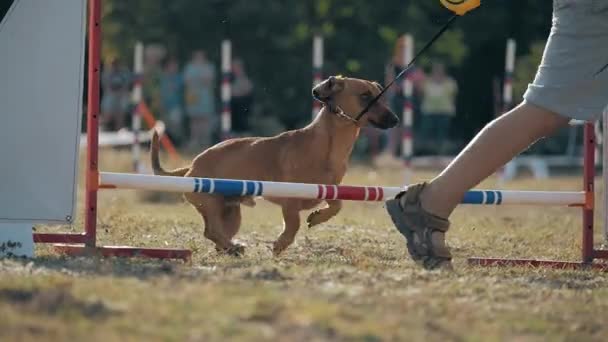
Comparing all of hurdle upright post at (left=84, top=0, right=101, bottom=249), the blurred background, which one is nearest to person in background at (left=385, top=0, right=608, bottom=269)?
hurdle upright post at (left=84, top=0, right=101, bottom=249)

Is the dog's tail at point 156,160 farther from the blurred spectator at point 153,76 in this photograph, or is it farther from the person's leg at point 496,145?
the blurred spectator at point 153,76

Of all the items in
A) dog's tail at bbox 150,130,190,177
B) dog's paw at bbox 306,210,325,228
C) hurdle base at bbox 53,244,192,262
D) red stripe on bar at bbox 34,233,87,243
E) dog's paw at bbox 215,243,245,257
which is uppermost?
dog's tail at bbox 150,130,190,177

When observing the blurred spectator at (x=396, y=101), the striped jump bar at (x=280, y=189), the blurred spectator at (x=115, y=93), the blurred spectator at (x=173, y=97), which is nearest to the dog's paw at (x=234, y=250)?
the striped jump bar at (x=280, y=189)

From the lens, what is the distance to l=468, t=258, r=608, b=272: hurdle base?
635 centimetres

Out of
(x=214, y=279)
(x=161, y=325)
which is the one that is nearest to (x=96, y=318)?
(x=161, y=325)

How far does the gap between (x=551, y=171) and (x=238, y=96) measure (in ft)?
15.4

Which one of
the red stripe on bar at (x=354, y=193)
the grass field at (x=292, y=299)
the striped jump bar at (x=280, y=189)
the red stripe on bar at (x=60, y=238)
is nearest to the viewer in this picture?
the grass field at (x=292, y=299)

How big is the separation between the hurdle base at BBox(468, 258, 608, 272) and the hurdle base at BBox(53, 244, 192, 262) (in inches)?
55.0

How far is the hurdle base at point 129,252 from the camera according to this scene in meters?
5.88

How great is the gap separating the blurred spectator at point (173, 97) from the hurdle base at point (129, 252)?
50.0 ft

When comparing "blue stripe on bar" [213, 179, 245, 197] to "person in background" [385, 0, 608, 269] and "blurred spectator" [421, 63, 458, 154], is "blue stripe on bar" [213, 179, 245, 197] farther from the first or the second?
"blurred spectator" [421, 63, 458, 154]

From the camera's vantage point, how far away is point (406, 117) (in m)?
12.9

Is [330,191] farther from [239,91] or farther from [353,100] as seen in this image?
[239,91]

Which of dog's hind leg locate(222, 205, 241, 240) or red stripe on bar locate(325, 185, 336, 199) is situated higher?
red stripe on bar locate(325, 185, 336, 199)
